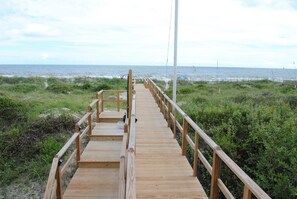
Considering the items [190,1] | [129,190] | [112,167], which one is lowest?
[112,167]

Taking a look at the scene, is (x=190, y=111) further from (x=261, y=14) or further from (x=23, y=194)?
(x=261, y=14)

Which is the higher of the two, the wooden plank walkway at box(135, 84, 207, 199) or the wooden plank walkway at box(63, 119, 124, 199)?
the wooden plank walkway at box(135, 84, 207, 199)

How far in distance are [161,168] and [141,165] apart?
0.45m

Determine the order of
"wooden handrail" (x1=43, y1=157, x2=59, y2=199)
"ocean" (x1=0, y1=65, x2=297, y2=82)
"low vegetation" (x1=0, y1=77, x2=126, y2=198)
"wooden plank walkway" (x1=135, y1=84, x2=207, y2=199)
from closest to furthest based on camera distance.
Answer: "wooden handrail" (x1=43, y1=157, x2=59, y2=199)
"wooden plank walkway" (x1=135, y1=84, x2=207, y2=199)
"low vegetation" (x1=0, y1=77, x2=126, y2=198)
"ocean" (x1=0, y1=65, x2=297, y2=82)

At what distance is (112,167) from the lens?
24.7ft

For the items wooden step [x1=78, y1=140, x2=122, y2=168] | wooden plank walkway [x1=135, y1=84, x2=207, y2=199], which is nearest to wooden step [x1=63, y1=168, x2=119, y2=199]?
wooden step [x1=78, y1=140, x2=122, y2=168]

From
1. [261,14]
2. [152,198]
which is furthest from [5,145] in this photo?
[261,14]

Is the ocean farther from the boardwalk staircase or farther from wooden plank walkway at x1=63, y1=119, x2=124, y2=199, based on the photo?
the boardwalk staircase

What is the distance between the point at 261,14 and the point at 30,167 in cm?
1370

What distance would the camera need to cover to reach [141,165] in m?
5.64

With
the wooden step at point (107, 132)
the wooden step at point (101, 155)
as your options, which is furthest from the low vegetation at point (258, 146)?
the wooden step at point (107, 132)

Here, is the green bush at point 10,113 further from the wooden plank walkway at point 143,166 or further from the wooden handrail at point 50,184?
the wooden handrail at point 50,184

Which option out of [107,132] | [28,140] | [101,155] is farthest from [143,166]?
[28,140]

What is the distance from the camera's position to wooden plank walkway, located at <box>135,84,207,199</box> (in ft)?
14.7
